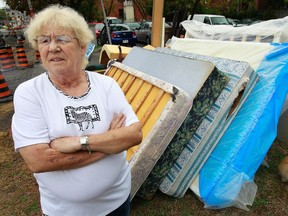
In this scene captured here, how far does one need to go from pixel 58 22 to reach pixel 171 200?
2025 mm

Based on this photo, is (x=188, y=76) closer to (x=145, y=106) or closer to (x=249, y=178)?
(x=145, y=106)

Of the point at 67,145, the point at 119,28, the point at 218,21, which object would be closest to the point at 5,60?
the point at 119,28

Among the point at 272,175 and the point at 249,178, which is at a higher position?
the point at 249,178

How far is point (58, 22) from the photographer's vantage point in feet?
4.69

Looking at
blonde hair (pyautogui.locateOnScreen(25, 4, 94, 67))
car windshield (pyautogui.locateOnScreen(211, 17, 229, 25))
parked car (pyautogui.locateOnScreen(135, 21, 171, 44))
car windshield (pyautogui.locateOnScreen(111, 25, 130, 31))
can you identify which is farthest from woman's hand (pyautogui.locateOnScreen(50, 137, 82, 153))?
car windshield (pyautogui.locateOnScreen(111, 25, 130, 31))

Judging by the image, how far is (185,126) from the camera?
7.84ft

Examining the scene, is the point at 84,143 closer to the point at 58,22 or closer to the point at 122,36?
the point at 58,22

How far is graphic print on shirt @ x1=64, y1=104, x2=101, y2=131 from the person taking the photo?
1.41m

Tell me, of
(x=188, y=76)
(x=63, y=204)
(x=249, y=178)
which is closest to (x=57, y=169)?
(x=63, y=204)

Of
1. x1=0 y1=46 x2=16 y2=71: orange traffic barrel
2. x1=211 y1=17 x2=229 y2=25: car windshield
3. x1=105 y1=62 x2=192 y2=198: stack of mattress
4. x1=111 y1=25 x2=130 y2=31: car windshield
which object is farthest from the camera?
x1=111 y1=25 x2=130 y2=31: car windshield

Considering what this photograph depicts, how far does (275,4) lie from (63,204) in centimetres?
2996

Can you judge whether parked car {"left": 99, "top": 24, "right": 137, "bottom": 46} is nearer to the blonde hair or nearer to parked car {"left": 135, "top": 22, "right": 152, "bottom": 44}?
parked car {"left": 135, "top": 22, "right": 152, "bottom": 44}

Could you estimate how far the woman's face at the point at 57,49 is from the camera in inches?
56.4

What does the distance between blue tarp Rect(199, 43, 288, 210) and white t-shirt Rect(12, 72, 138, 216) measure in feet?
4.16
